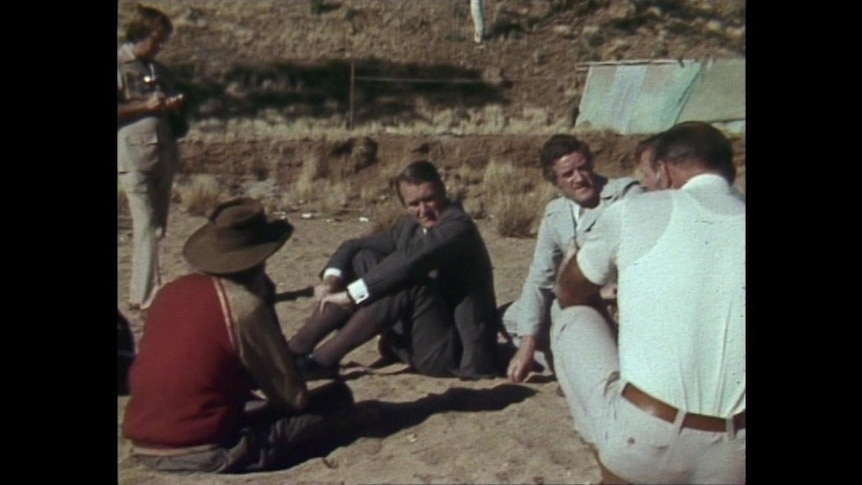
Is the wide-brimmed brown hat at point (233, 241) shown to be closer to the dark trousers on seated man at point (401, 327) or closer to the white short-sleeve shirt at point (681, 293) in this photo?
the dark trousers on seated man at point (401, 327)

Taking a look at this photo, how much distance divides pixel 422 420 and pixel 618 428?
101 cm

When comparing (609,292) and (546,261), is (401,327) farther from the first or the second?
(609,292)

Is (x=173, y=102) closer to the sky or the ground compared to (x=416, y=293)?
closer to the sky

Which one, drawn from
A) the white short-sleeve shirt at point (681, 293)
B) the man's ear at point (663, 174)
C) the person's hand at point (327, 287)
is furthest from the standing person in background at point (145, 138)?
the man's ear at point (663, 174)

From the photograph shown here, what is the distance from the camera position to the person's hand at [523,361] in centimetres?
561

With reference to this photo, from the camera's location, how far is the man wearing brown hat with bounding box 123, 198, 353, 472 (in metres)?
5.11

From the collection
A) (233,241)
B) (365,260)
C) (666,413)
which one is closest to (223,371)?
A: (233,241)

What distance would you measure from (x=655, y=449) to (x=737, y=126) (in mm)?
1623

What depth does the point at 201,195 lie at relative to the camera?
18.2 feet

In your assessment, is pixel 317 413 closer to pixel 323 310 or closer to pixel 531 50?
pixel 323 310

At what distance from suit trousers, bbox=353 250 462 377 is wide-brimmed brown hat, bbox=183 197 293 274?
1.64 ft

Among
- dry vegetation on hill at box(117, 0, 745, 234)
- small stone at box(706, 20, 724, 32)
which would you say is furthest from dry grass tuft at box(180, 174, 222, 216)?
small stone at box(706, 20, 724, 32)

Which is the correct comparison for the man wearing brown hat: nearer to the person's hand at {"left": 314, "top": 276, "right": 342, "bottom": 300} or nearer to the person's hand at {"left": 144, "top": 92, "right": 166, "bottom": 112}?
the person's hand at {"left": 314, "top": 276, "right": 342, "bottom": 300}
